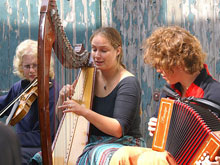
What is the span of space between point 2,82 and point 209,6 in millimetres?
1885

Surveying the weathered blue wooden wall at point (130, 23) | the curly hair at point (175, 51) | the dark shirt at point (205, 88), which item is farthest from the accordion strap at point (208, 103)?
the weathered blue wooden wall at point (130, 23)

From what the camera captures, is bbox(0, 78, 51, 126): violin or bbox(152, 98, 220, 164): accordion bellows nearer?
bbox(152, 98, 220, 164): accordion bellows

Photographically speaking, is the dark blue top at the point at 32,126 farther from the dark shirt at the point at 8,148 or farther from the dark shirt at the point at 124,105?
the dark shirt at the point at 8,148

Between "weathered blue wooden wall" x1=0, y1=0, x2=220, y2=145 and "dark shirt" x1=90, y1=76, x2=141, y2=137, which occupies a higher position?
"weathered blue wooden wall" x1=0, y1=0, x2=220, y2=145

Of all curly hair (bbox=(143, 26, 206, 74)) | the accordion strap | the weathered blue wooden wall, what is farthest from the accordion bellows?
the weathered blue wooden wall

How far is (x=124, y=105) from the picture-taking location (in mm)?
1976

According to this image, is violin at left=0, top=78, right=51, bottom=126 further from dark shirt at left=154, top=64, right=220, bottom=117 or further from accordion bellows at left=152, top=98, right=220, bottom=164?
dark shirt at left=154, top=64, right=220, bottom=117

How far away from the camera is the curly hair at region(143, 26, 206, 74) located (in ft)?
5.86

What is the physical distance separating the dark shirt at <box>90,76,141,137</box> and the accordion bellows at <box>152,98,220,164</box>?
42 centimetres

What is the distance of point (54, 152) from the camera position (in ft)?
5.41

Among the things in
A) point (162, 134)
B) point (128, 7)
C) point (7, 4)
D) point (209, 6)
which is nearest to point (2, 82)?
point (7, 4)

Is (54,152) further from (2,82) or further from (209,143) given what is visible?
(2,82)

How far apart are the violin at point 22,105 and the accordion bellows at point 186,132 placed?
0.73 meters

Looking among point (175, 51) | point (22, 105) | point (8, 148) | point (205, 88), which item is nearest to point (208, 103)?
point (205, 88)
